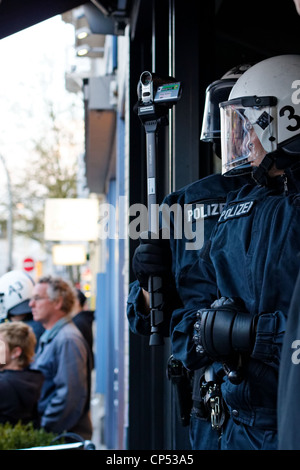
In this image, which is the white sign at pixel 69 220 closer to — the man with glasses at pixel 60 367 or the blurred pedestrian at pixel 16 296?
the man with glasses at pixel 60 367

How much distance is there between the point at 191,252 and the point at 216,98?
651mm

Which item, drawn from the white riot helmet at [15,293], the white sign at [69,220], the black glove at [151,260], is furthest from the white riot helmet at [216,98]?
the white sign at [69,220]

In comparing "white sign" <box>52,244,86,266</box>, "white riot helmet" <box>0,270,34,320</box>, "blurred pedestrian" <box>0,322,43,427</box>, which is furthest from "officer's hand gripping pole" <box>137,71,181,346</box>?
"white sign" <box>52,244,86,266</box>

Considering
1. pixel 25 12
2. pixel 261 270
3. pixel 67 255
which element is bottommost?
pixel 261 270

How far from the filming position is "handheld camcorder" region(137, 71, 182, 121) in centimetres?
292

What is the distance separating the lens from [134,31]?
5152 millimetres

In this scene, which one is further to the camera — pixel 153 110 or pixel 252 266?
pixel 153 110

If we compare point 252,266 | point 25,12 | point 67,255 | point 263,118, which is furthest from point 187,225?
point 67,255

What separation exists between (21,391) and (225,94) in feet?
9.13

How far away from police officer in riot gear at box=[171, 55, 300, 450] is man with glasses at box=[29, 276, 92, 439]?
119 inches

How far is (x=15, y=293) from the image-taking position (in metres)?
5.33

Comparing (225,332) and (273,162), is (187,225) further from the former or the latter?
(225,332)
